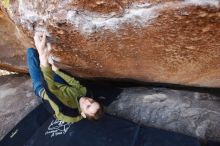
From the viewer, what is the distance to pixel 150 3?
2500 mm

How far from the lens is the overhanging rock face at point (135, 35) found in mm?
2521

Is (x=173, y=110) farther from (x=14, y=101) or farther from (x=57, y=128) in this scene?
(x=14, y=101)

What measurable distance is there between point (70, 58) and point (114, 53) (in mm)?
430

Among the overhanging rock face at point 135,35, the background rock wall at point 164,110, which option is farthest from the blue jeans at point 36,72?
the background rock wall at point 164,110

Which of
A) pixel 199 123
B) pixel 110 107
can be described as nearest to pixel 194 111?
pixel 199 123

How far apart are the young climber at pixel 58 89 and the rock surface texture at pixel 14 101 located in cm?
68

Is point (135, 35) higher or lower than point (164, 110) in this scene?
higher

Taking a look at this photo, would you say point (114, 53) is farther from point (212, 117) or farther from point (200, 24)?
point (212, 117)

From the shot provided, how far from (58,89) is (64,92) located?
74 mm

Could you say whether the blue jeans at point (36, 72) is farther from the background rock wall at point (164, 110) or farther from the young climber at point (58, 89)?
the background rock wall at point (164, 110)

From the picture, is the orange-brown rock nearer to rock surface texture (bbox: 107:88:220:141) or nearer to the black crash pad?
the black crash pad

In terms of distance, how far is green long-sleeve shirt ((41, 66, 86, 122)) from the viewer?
3043mm

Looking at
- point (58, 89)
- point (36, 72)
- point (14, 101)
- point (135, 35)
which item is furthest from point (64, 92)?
point (14, 101)

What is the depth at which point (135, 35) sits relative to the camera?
2.74 m
